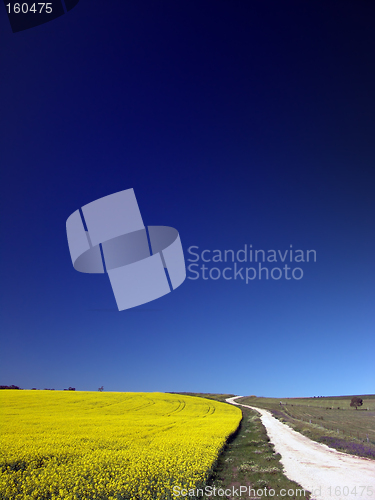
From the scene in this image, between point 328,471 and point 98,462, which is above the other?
point 98,462

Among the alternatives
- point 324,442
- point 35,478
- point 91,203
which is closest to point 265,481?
point 35,478

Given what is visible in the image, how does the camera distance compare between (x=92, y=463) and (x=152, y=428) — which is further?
(x=152, y=428)

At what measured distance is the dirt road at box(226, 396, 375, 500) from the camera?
11516 millimetres

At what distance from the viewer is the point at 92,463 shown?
506 inches

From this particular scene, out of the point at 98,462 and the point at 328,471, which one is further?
the point at 328,471

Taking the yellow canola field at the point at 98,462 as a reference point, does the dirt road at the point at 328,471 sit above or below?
below

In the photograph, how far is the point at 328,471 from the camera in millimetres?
14500

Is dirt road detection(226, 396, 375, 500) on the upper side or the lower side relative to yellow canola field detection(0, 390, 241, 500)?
lower

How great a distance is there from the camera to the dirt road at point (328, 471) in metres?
11.5

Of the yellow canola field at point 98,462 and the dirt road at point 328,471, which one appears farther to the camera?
the dirt road at point 328,471

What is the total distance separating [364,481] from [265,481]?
4251 mm

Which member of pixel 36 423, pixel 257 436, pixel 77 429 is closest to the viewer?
pixel 77 429

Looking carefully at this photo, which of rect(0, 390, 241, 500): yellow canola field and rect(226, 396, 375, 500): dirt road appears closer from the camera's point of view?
rect(0, 390, 241, 500): yellow canola field

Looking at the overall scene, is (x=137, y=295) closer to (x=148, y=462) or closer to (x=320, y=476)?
(x=148, y=462)
